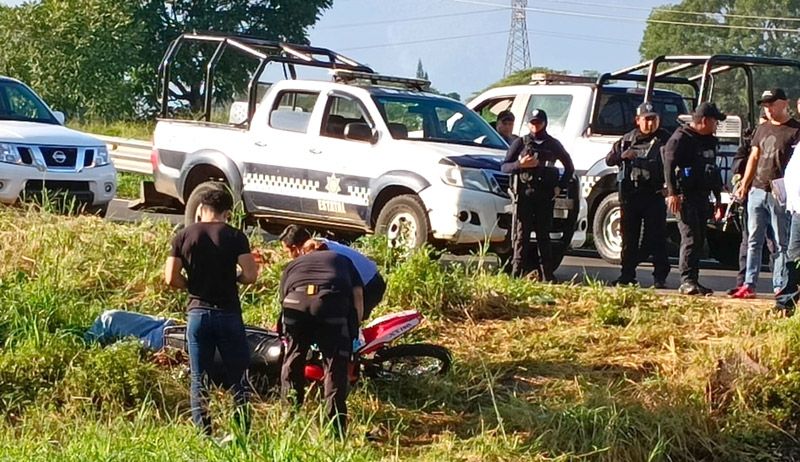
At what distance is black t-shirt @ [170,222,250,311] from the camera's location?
22.0 feet

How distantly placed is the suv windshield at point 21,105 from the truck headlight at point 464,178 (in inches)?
206

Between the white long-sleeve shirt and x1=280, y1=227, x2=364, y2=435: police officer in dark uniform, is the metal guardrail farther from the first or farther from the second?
x1=280, y1=227, x2=364, y2=435: police officer in dark uniform

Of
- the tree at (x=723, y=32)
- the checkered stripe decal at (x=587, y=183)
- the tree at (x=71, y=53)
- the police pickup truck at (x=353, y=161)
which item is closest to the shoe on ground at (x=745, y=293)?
the police pickup truck at (x=353, y=161)

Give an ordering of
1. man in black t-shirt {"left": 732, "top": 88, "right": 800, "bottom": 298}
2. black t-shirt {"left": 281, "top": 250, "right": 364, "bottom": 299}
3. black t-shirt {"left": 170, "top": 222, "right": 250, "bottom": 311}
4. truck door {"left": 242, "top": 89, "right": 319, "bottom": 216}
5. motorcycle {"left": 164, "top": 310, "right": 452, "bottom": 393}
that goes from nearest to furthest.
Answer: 1. black t-shirt {"left": 170, "top": 222, "right": 250, "bottom": 311}
2. black t-shirt {"left": 281, "top": 250, "right": 364, "bottom": 299}
3. motorcycle {"left": 164, "top": 310, "right": 452, "bottom": 393}
4. man in black t-shirt {"left": 732, "top": 88, "right": 800, "bottom": 298}
5. truck door {"left": 242, "top": 89, "right": 319, "bottom": 216}

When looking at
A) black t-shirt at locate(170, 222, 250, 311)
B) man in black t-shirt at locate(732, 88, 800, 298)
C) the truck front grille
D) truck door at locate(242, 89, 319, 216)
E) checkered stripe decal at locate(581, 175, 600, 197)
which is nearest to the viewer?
black t-shirt at locate(170, 222, 250, 311)

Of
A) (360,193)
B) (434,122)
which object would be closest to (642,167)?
(434,122)

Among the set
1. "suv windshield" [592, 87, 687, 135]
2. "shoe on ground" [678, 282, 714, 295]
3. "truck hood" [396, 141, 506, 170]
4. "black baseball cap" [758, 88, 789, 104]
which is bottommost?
"shoe on ground" [678, 282, 714, 295]

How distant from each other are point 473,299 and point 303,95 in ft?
13.4

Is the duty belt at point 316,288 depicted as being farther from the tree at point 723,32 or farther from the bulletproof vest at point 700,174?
the tree at point 723,32

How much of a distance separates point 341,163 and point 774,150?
4.01m

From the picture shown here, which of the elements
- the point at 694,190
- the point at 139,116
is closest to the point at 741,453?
the point at 694,190

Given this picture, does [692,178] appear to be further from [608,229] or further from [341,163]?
[341,163]

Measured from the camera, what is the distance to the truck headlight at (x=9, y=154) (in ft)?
40.2

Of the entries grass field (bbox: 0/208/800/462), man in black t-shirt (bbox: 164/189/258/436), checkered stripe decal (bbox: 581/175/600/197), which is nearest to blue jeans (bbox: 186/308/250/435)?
man in black t-shirt (bbox: 164/189/258/436)
